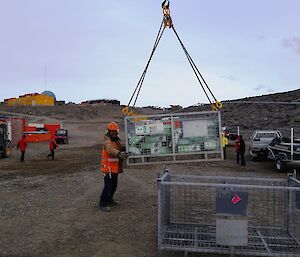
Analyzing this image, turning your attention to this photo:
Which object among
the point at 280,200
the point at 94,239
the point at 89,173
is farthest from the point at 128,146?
the point at 89,173

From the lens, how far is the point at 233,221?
5.87 m

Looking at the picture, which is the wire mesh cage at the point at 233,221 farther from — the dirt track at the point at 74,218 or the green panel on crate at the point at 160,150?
the green panel on crate at the point at 160,150

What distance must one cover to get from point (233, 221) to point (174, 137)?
9.03ft

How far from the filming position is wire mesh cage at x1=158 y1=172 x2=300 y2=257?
5887 mm

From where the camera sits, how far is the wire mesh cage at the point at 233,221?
589cm

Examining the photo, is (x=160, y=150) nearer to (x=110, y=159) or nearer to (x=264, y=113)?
(x=110, y=159)

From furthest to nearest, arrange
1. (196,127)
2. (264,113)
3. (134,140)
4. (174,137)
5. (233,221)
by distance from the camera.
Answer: (264,113)
(134,140)
(174,137)
(196,127)
(233,221)

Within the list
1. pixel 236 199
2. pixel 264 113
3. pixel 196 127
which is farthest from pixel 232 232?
pixel 264 113

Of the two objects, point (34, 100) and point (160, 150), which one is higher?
point (34, 100)

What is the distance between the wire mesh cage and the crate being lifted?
0.75 m

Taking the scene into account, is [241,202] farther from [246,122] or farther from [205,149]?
[246,122]

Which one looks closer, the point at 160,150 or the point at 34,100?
the point at 160,150

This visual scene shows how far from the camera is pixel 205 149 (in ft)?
26.9

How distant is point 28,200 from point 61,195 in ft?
3.20
